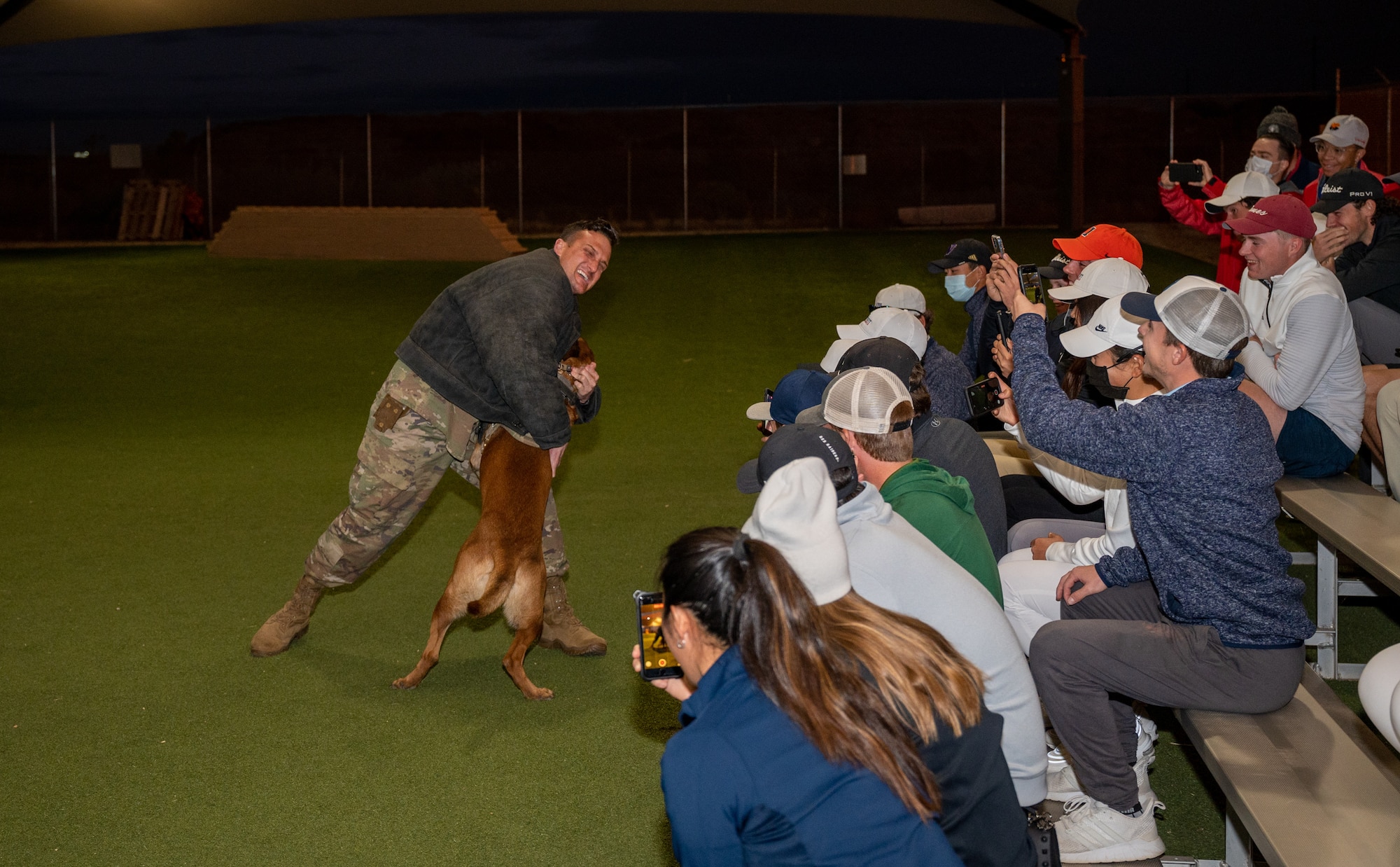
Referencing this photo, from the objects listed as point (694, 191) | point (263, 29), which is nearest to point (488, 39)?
point (263, 29)

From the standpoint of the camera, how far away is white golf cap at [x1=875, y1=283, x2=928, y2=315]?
Answer: 20.5ft

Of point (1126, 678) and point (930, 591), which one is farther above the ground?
point (930, 591)

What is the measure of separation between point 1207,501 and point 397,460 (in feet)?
10.5

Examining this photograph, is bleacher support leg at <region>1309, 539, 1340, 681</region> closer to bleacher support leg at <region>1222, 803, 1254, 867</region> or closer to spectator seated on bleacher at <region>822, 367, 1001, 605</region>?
bleacher support leg at <region>1222, 803, 1254, 867</region>

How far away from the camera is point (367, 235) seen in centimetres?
1905

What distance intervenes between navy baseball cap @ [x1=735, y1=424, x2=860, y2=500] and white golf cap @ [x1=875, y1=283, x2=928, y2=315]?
3275mm

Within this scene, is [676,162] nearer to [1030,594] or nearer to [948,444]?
[948,444]

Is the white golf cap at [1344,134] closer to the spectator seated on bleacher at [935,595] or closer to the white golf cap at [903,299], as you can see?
the white golf cap at [903,299]

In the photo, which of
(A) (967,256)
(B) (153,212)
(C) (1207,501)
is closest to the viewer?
(C) (1207,501)

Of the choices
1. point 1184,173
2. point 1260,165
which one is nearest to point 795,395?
point 1184,173

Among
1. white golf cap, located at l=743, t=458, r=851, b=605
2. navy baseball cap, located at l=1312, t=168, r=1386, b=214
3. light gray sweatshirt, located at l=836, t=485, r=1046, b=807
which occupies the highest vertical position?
navy baseball cap, located at l=1312, t=168, r=1386, b=214

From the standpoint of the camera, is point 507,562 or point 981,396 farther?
point 507,562

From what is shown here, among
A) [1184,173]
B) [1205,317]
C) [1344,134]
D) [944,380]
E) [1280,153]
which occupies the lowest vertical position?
[944,380]

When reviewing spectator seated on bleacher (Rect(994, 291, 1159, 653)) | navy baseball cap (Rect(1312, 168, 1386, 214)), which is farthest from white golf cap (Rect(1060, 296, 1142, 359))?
navy baseball cap (Rect(1312, 168, 1386, 214))
